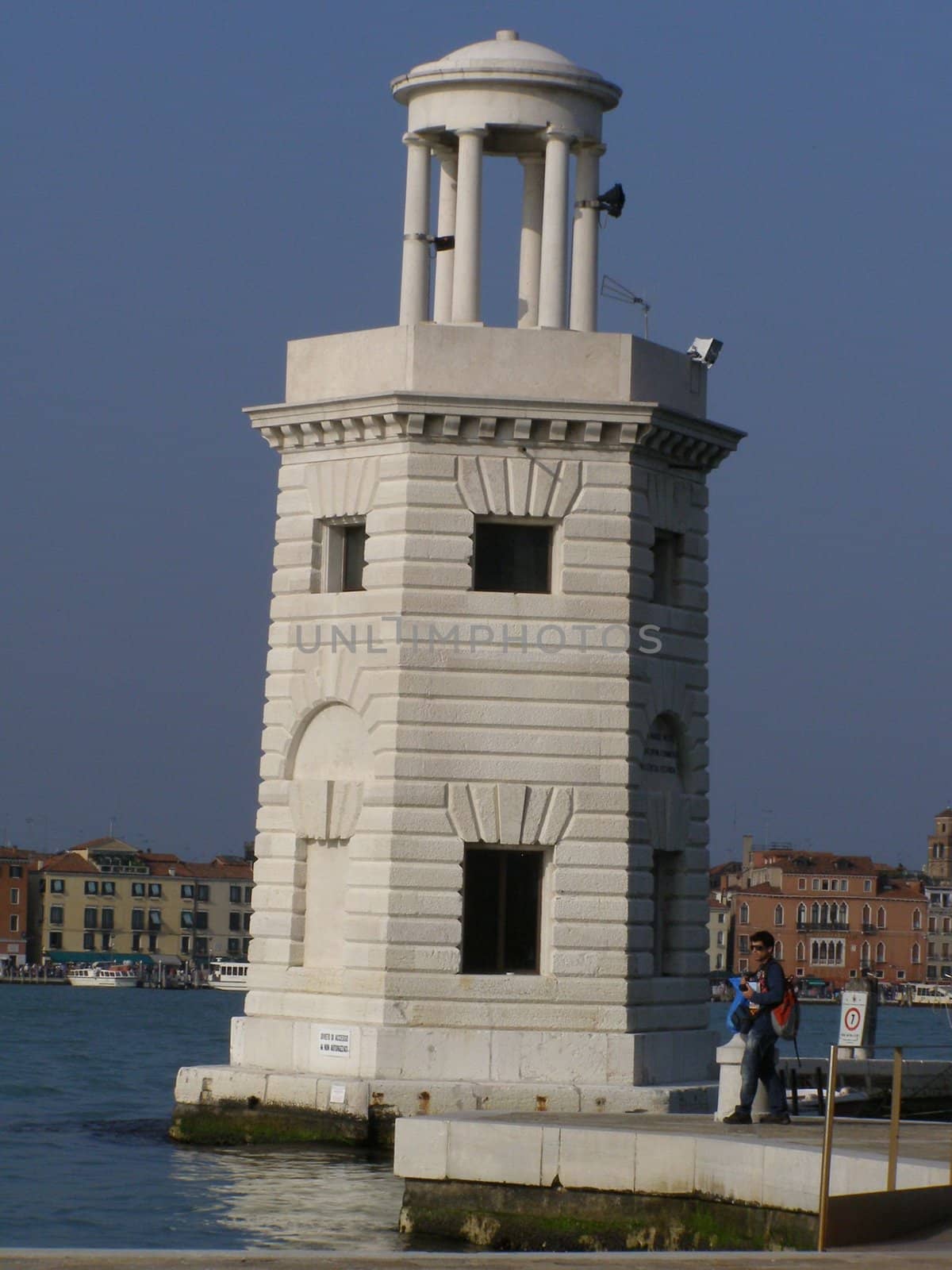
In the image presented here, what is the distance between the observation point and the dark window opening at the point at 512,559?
78.3 feet

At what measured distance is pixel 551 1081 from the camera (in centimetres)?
2295

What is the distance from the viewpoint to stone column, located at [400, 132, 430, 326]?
24797mm

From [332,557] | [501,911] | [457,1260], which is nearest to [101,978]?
[332,557]

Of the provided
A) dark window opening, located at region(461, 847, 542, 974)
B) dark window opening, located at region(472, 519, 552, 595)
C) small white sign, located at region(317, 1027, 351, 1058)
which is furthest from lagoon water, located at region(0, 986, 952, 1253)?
dark window opening, located at region(472, 519, 552, 595)

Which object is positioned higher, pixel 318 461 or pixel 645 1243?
pixel 318 461

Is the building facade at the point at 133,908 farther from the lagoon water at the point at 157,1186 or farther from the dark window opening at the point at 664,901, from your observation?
the dark window opening at the point at 664,901

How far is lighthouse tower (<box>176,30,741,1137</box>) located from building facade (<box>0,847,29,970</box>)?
131 metres

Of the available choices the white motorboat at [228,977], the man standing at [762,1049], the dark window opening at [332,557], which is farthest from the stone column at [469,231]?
the white motorboat at [228,977]

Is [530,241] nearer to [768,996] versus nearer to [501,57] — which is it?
[501,57]

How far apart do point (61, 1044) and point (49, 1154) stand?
34057 mm

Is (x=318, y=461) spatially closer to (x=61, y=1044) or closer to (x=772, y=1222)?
(x=772, y=1222)

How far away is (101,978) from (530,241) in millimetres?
118198

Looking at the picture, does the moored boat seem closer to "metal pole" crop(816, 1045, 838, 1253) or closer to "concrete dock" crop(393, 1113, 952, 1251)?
"concrete dock" crop(393, 1113, 952, 1251)

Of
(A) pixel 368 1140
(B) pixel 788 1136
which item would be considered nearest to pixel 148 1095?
(A) pixel 368 1140
